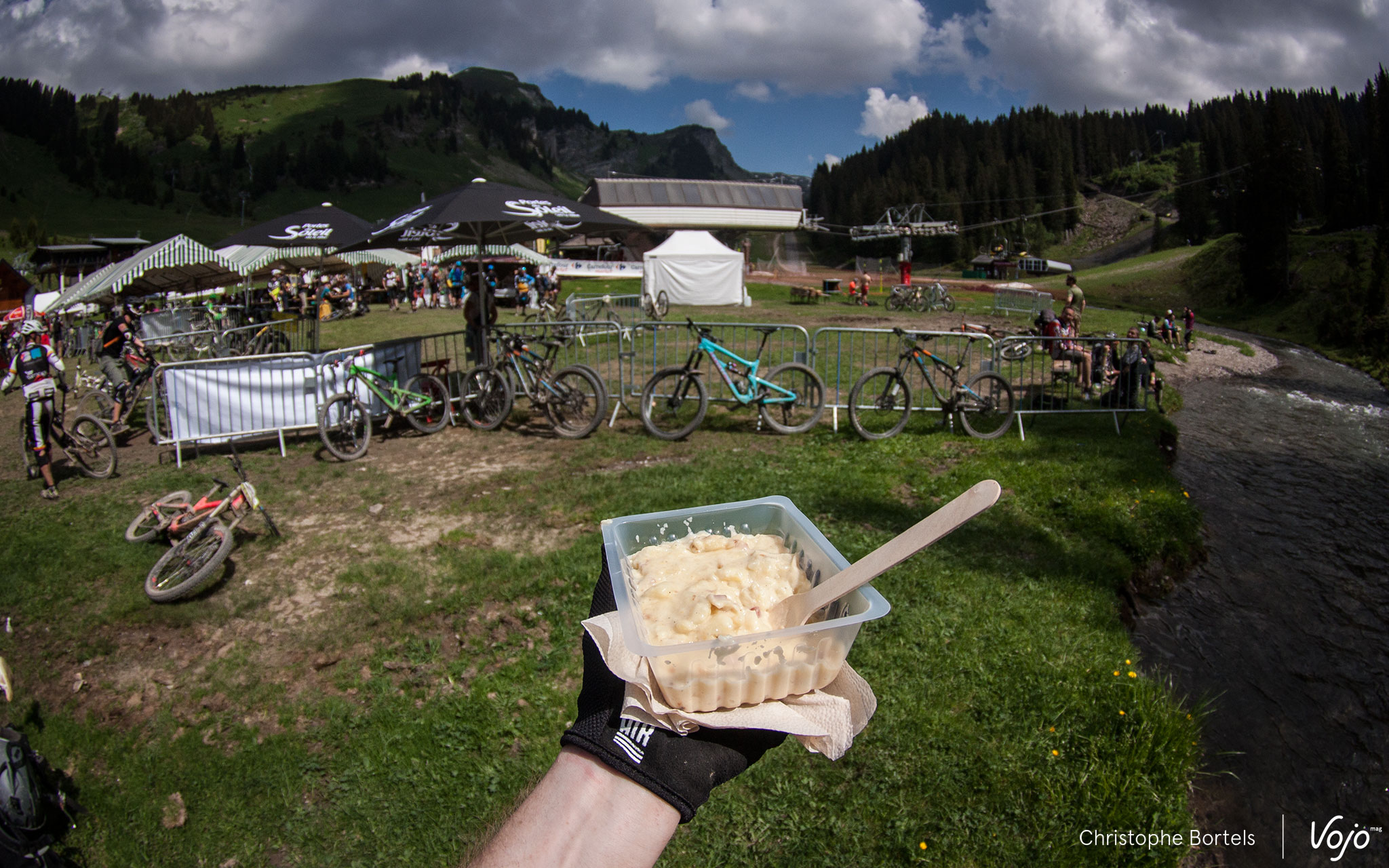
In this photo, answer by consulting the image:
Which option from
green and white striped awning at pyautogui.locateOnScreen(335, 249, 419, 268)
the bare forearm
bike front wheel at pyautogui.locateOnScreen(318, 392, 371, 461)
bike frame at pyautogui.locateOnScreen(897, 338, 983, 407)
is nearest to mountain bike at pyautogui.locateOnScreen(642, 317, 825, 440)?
bike frame at pyautogui.locateOnScreen(897, 338, 983, 407)

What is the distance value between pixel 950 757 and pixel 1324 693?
342 cm

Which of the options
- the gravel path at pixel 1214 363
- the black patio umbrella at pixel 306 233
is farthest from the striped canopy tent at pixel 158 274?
the gravel path at pixel 1214 363

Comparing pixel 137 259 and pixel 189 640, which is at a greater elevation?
pixel 137 259

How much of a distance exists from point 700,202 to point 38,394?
74.6 m

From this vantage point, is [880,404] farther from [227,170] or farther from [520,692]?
[227,170]

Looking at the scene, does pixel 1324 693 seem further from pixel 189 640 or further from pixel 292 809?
pixel 189 640

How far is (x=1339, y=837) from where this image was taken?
13.5ft

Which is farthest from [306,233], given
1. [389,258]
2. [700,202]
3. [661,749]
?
[700,202]

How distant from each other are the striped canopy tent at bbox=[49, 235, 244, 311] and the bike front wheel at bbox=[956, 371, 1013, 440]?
21024 mm

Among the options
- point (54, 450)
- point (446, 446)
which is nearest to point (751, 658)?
point (446, 446)

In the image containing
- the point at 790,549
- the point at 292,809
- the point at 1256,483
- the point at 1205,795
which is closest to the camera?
the point at 790,549

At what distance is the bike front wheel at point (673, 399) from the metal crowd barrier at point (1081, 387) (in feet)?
13.7

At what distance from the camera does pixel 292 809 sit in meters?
3.81

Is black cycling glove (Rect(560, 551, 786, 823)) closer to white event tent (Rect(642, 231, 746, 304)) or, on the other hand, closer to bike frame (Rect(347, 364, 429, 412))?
bike frame (Rect(347, 364, 429, 412))
